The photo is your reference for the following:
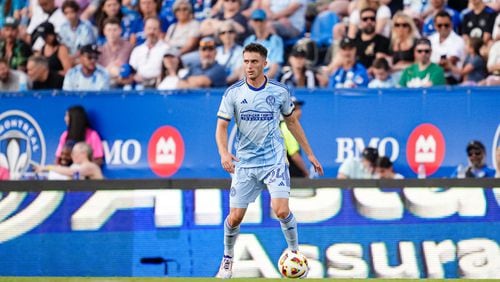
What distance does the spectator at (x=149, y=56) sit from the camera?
15.7 metres

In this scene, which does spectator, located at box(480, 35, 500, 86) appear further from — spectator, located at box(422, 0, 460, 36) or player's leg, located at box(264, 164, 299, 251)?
player's leg, located at box(264, 164, 299, 251)

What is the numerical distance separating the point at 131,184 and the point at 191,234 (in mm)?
866

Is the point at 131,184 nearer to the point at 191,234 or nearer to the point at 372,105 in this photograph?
the point at 191,234

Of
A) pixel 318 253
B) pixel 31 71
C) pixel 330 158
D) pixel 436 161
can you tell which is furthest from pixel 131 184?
pixel 31 71

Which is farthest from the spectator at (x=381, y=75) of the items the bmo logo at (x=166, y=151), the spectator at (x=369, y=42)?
the bmo logo at (x=166, y=151)

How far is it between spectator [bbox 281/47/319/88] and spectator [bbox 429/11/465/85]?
5.66ft

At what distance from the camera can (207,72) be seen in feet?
49.7

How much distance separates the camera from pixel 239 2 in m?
15.8

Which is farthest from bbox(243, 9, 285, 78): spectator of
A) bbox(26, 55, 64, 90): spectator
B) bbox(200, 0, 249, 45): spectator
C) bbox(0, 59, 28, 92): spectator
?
bbox(0, 59, 28, 92): spectator

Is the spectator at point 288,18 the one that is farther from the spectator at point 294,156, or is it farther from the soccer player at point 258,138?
the soccer player at point 258,138

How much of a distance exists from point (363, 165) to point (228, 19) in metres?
3.38

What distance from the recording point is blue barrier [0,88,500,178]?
1351cm

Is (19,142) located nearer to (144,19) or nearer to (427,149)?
(144,19)

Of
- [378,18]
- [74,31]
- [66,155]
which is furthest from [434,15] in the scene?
[74,31]
